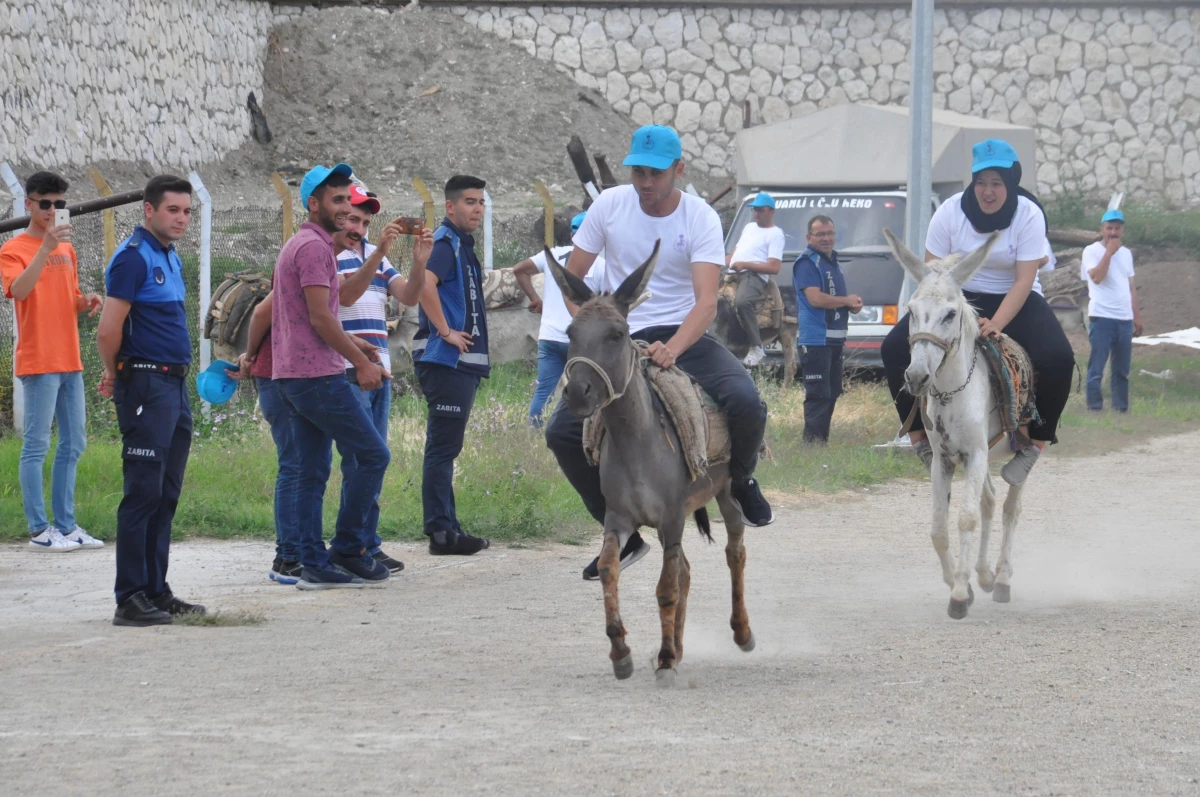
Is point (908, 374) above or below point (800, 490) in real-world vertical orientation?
above

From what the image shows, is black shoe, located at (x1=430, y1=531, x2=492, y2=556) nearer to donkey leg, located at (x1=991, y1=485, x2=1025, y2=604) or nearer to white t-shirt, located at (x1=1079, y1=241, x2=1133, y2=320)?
donkey leg, located at (x1=991, y1=485, x2=1025, y2=604)

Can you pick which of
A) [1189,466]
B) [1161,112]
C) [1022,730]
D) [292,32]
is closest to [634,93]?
[292,32]

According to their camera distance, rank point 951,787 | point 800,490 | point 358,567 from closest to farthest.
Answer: point 951,787 → point 358,567 → point 800,490

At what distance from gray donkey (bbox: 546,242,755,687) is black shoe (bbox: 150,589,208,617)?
7.31 ft

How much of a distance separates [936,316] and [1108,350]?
10.3 metres

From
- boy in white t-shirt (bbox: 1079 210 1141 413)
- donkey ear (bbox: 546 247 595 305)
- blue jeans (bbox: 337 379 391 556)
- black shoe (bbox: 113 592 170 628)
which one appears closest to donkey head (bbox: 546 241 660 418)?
donkey ear (bbox: 546 247 595 305)

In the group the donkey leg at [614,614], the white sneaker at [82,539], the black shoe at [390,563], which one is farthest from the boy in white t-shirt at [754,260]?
the donkey leg at [614,614]

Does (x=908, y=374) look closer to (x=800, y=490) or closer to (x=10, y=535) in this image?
(x=800, y=490)

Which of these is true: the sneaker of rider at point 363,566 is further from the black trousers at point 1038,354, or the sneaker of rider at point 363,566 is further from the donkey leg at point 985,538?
the donkey leg at point 985,538

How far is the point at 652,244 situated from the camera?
6.73 meters

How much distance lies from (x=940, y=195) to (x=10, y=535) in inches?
526

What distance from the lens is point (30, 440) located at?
929 cm

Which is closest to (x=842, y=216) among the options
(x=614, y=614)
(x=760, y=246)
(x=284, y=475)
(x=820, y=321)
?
(x=760, y=246)

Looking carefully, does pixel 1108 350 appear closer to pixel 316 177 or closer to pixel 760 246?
pixel 760 246
